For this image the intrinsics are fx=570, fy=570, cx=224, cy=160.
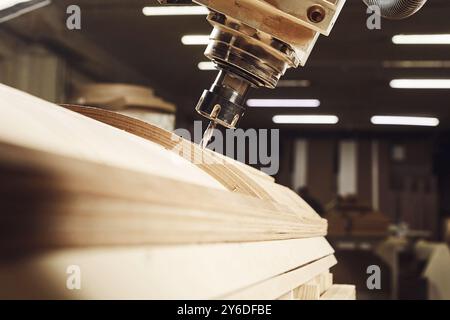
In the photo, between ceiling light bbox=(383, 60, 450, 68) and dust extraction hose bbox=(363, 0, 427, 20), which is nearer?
dust extraction hose bbox=(363, 0, 427, 20)

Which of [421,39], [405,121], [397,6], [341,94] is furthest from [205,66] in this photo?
[397,6]

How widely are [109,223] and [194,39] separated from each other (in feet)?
23.8

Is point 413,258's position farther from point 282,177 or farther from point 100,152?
point 100,152

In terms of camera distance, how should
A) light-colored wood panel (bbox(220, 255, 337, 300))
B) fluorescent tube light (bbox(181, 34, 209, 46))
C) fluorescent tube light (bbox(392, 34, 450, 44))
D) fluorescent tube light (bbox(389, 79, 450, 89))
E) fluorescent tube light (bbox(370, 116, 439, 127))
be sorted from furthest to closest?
fluorescent tube light (bbox(370, 116, 439, 127)) → fluorescent tube light (bbox(389, 79, 450, 89)) → fluorescent tube light (bbox(181, 34, 209, 46)) → fluorescent tube light (bbox(392, 34, 450, 44)) → light-colored wood panel (bbox(220, 255, 337, 300))

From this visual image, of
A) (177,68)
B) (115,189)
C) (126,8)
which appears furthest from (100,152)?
(177,68)

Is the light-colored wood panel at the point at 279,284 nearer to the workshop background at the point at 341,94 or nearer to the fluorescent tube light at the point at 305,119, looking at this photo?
the workshop background at the point at 341,94

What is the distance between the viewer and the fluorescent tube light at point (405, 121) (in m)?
11.8

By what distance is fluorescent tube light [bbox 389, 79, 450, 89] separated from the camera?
8.96 m

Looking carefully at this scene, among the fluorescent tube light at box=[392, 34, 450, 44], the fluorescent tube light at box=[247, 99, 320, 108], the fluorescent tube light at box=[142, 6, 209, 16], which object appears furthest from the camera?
the fluorescent tube light at box=[247, 99, 320, 108]

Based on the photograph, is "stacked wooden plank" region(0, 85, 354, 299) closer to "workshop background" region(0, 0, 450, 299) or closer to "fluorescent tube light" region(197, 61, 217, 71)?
"workshop background" region(0, 0, 450, 299)

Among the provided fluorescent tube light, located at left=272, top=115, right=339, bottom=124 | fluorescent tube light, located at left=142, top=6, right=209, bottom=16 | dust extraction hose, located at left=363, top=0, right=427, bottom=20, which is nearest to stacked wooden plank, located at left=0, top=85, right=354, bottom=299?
dust extraction hose, located at left=363, top=0, right=427, bottom=20

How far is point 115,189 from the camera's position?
49cm

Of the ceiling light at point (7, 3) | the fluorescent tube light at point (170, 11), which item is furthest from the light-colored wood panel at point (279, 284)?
the fluorescent tube light at point (170, 11)
